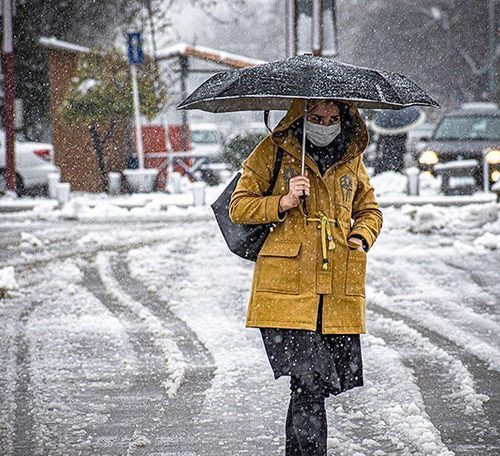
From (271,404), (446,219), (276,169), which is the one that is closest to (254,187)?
(276,169)

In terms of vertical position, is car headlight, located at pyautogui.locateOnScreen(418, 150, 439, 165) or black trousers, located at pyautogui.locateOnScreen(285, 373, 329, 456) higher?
black trousers, located at pyautogui.locateOnScreen(285, 373, 329, 456)

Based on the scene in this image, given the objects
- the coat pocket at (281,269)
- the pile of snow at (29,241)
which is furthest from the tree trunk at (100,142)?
the coat pocket at (281,269)

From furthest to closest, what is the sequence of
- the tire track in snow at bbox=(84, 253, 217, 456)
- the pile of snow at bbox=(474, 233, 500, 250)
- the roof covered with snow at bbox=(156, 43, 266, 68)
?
the roof covered with snow at bbox=(156, 43, 266, 68) < the pile of snow at bbox=(474, 233, 500, 250) < the tire track in snow at bbox=(84, 253, 217, 456)

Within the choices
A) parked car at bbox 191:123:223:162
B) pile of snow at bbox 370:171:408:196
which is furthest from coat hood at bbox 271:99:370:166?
parked car at bbox 191:123:223:162

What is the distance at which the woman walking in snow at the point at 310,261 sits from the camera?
14.7 ft

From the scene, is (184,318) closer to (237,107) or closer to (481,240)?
(237,107)

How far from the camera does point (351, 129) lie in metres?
4.69

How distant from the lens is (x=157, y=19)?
→ 29.3m

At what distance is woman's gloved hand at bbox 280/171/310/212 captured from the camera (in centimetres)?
436

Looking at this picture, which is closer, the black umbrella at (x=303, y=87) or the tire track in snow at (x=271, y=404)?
the black umbrella at (x=303, y=87)

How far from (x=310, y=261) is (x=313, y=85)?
2.33 ft

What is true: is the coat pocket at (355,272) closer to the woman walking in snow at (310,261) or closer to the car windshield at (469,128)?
the woman walking in snow at (310,261)

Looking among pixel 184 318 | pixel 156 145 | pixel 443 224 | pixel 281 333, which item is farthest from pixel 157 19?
pixel 281 333

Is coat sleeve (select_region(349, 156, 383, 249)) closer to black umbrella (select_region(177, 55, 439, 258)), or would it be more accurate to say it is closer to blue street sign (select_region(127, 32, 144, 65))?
black umbrella (select_region(177, 55, 439, 258))
